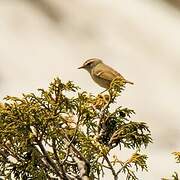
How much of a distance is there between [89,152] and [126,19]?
10974mm

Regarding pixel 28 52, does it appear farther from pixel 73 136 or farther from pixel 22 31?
pixel 73 136

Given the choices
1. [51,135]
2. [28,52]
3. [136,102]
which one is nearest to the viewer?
[51,135]

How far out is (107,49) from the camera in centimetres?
1367

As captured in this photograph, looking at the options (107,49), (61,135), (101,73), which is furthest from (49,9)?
(61,135)

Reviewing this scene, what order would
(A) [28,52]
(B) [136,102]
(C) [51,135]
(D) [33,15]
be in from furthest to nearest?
(D) [33,15], (A) [28,52], (B) [136,102], (C) [51,135]

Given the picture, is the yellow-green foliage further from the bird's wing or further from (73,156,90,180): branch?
the bird's wing

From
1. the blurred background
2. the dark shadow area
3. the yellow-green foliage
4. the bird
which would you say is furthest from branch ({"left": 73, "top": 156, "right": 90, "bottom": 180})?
the dark shadow area

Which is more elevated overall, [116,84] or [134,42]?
[134,42]

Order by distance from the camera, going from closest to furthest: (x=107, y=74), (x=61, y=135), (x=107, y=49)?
1. (x=61, y=135)
2. (x=107, y=74)
3. (x=107, y=49)

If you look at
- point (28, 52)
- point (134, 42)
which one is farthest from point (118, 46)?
point (28, 52)

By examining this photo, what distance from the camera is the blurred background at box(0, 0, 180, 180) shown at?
12.1m

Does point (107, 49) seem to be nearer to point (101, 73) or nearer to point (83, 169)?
point (101, 73)

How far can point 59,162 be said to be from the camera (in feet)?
12.9

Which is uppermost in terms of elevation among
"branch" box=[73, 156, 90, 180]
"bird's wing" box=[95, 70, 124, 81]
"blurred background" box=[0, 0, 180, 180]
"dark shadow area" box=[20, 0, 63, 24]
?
"dark shadow area" box=[20, 0, 63, 24]
